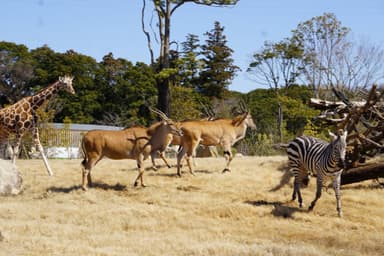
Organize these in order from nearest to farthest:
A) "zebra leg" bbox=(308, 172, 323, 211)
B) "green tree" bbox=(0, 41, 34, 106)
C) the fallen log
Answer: "zebra leg" bbox=(308, 172, 323, 211), the fallen log, "green tree" bbox=(0, 41, 34, 106)

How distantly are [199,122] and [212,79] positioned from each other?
30.5 meters

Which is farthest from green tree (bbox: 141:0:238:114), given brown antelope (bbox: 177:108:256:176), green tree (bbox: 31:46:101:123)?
green tree (bbox: 31:46:101:123)

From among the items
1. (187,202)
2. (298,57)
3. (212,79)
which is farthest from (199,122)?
(212,79)

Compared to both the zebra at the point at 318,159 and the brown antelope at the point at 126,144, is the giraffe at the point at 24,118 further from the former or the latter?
the zebra at the point at 318,159

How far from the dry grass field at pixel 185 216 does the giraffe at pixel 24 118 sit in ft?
3.01

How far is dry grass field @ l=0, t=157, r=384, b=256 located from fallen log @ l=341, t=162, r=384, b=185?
0.27 metres

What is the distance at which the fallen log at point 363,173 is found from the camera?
13898 millimetres

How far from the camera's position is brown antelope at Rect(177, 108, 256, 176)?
1584 centimetres

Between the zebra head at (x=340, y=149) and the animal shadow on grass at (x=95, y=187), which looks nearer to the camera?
the zebra head at (x=340, y=149)

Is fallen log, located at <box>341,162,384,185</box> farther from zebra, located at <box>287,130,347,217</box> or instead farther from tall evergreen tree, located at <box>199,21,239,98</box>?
tall evergreen tree, located at <box>199,21,239,98</box>

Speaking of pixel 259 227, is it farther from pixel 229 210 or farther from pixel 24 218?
pixel 24 218

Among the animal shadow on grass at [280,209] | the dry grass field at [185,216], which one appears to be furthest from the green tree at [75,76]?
the animal shadow on grass at [280,209]

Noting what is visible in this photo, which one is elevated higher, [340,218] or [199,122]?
[199,122]

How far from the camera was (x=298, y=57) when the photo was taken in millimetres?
39531
